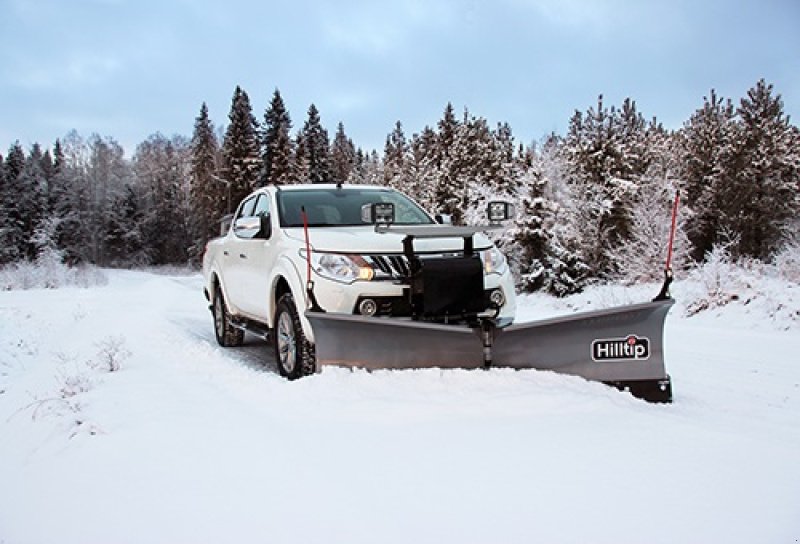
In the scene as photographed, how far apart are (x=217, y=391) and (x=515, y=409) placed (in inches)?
86.2

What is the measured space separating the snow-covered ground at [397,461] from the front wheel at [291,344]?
28 centimetres

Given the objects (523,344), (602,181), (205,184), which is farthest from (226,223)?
(205,184)

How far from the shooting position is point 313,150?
157 feet

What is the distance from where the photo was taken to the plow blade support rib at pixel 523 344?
13.1 feet

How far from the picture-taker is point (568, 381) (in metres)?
3.99

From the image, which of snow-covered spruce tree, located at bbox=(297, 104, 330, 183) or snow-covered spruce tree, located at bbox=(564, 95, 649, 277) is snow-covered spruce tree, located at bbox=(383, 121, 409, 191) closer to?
snow-covered spruce tree, located at bbox=(297, 104, 330, 183)

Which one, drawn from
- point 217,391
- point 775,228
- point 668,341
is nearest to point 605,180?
point 775,228

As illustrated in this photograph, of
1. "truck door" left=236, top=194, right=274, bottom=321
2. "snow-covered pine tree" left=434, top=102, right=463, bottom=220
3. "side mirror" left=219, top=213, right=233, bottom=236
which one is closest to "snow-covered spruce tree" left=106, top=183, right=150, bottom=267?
"snow-covered pine tree" left=434, top=102, right=463, bottom=220

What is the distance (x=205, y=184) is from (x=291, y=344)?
157ft

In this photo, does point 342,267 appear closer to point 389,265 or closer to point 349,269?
point 349,269

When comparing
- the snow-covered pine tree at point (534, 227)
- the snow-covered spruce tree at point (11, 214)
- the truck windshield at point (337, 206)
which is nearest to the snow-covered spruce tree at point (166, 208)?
the snow-covered spruce tree at point (11, 214)

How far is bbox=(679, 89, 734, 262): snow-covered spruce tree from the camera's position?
35.0 m

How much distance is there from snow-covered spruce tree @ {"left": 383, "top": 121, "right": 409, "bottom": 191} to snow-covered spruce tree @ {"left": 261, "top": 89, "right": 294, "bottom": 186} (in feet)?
38.0

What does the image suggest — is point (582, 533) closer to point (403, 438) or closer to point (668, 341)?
point (403, 438)
